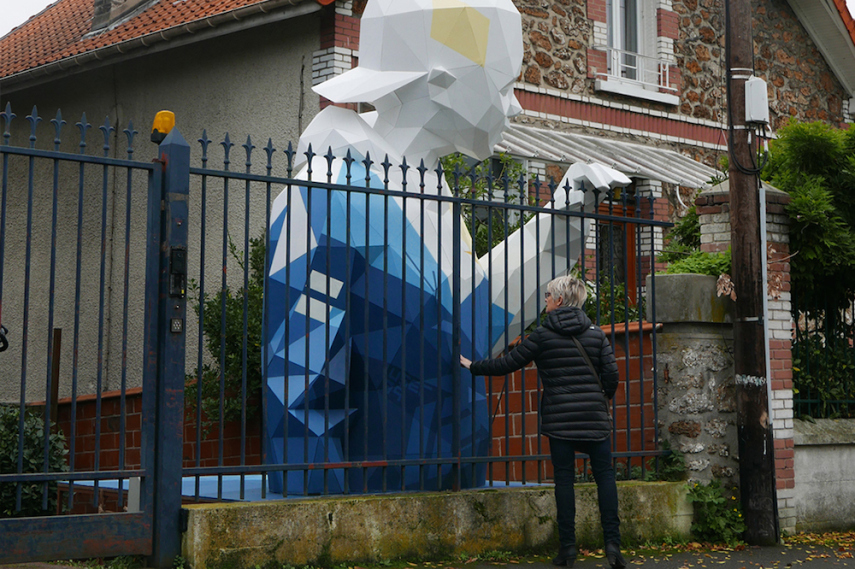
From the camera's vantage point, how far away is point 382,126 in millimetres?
6398

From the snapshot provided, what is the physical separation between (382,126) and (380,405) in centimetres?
168

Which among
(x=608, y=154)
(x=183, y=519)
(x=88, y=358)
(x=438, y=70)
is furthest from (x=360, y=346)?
(x=88, y=358)

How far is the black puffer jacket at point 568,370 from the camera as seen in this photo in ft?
19.1

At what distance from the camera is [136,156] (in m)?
13.6

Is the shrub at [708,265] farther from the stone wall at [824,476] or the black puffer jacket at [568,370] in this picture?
the black puffer jacket at [568,370]

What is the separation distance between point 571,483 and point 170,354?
2293 mm

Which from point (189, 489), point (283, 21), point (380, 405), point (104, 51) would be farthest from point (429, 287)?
point (104, 51)

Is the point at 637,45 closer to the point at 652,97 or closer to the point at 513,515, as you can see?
the point at 652,97

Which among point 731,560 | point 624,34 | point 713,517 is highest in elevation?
point 624,34

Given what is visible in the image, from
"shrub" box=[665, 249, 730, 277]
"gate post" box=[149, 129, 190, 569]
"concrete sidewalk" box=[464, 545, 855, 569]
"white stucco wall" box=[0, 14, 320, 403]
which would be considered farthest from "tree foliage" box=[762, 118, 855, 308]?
"white stucco wall" box=[0, 14, 320, 403]

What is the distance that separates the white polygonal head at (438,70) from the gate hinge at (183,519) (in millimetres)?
2451

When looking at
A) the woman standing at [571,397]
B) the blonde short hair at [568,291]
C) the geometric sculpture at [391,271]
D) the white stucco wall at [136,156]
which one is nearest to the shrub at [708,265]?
the geometric sculpture at [391,271]

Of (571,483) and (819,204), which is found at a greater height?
(819,204)

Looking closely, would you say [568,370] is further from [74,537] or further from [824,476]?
[824,476]
